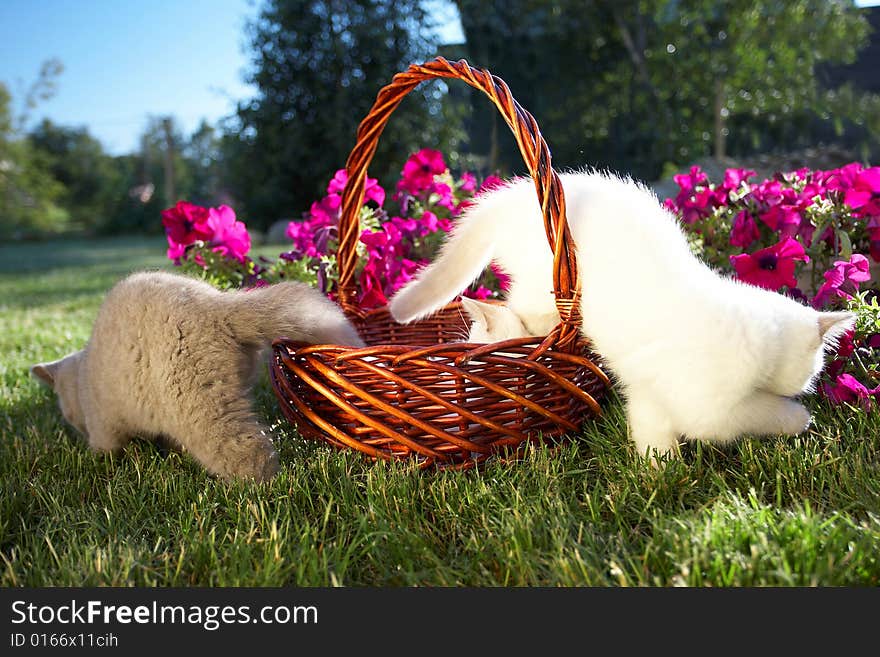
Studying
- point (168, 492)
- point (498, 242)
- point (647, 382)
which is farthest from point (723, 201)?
point (168, 492)

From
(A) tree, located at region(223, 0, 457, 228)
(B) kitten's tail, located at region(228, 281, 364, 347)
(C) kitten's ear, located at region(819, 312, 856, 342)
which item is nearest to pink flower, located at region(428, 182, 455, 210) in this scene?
(B) kitten's tail, located at region(228, 281, 364, 347)

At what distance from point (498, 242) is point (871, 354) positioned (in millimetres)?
898

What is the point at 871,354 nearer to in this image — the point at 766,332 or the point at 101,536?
the point at 766,332

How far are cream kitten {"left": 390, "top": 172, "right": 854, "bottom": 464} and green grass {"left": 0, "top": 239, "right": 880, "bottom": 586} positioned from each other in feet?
0.38

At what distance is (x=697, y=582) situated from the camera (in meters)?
0.92

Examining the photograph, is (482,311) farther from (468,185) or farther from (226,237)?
(468,185)

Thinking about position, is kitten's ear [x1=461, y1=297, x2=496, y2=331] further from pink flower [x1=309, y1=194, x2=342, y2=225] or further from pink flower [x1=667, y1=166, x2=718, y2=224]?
pink flower [x1=309, y1=194, x2=342, y2=225]

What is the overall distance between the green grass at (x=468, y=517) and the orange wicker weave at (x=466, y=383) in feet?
0.19

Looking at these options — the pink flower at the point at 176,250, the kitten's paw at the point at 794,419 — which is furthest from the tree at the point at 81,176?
the kitten's paw at the point at 794,419

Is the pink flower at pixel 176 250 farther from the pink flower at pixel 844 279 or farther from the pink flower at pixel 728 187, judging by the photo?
the pink flower at pixel 844 279

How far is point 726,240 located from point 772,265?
1.77 feet

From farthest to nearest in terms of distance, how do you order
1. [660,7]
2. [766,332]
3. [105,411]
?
1. [660,7]
2. [105,411]
3. [766,332]

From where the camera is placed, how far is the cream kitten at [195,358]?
1.36m

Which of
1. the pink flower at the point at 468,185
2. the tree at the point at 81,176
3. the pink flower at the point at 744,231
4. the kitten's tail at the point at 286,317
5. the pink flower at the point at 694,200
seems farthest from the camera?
the tree at the point at 81,176
